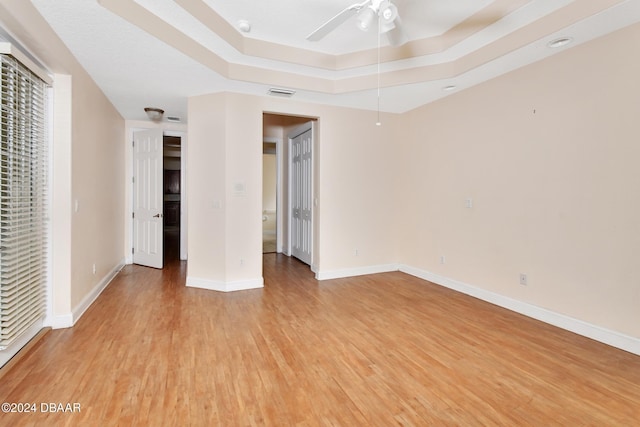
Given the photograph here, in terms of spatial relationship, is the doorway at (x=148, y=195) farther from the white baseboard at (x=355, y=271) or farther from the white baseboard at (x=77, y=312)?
the white baseboard at (x=355, y=271)

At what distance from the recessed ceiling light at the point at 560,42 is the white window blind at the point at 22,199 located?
4.48 m

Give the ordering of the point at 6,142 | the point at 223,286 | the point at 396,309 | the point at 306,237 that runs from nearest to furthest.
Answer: the point at 6,142, the point at 396,309, the point at 223,286, the point at 306,237

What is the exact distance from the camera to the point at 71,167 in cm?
305

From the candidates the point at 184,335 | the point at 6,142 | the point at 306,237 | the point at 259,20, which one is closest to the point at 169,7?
the point at 259,20

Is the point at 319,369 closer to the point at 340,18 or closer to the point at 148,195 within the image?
the point at 340,18

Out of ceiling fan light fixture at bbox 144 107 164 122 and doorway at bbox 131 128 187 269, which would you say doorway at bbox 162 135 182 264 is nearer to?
doorway at bbox 131 128 187 269

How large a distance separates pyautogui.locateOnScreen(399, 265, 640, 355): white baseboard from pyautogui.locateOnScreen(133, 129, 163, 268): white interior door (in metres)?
4.65

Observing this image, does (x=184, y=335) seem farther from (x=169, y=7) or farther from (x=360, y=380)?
(x=169, y=7)

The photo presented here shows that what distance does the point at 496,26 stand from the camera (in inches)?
118

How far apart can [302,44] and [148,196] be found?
3719mm

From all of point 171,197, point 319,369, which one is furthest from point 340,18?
point 171,197

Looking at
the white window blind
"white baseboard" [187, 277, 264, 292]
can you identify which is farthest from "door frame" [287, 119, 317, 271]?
the white window blind

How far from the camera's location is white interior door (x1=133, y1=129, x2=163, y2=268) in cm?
539

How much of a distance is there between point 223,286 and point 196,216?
1.03 metres
